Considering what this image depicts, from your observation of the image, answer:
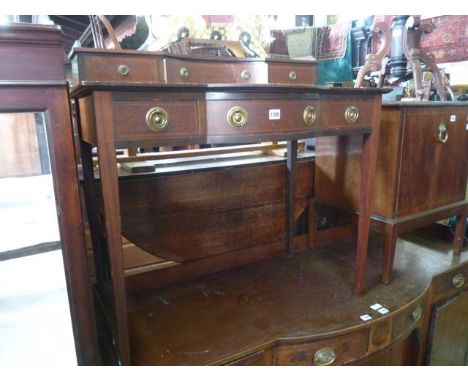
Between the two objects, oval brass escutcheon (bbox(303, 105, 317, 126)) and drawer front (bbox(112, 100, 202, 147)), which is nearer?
drawer front (bbox(112, 100, 202, 147))

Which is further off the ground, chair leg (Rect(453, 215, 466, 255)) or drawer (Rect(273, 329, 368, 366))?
chair leg (Rect(453, 215, 466, 255))

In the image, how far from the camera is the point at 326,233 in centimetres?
164

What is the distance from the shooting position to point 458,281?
141 centimetres

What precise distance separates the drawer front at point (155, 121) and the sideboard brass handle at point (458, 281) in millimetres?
1242

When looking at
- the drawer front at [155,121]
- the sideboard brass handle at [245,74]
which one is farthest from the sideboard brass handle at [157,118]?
the sideboard brass handle at [245,74]

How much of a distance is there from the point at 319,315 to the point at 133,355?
22.1 inches

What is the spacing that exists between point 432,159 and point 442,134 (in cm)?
10

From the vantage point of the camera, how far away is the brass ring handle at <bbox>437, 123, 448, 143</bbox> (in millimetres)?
1257

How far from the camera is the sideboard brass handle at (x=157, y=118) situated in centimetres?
74

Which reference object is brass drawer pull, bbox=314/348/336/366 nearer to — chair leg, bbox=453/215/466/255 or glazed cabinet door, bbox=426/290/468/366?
glazed cabinet door, bbox=426/290/468/366

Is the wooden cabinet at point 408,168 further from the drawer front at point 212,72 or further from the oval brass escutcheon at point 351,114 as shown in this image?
the drawer front at point 212,72

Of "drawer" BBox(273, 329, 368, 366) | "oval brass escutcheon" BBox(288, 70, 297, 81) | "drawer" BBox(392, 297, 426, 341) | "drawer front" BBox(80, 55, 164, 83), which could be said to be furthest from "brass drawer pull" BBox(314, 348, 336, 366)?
"oval brass escutcheon" BBox(288, 70, 297, 81)

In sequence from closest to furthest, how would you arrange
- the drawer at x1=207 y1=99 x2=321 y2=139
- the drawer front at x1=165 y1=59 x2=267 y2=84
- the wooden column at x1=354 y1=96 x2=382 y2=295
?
the drawer at x1=207 y1=99 x2=321 y2=139
the wooden column at x1=354 y1=96 x2=382 y2=295
the drawer front at x1=165 y1=59 x2=267 y2=84
